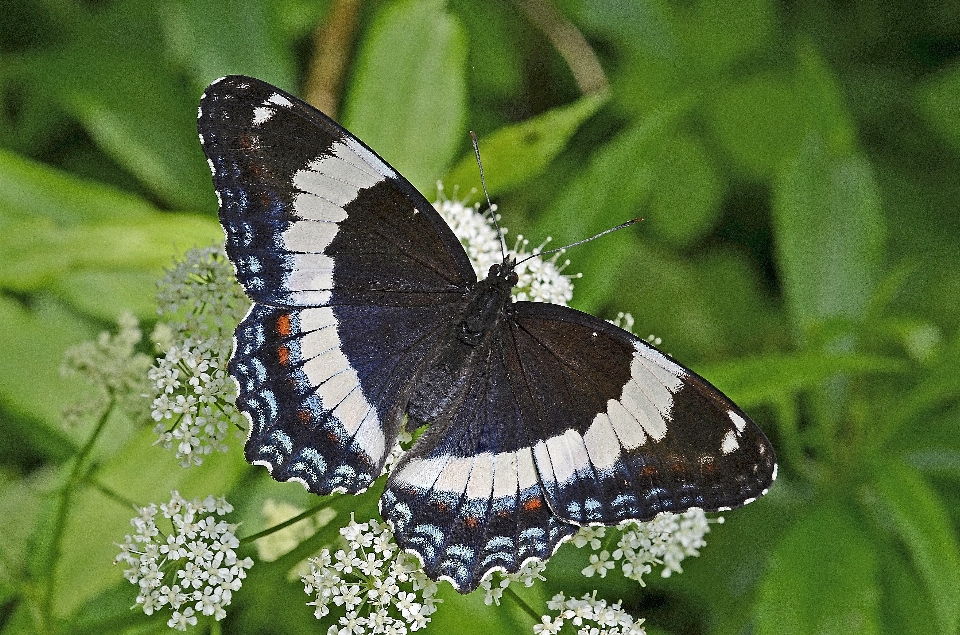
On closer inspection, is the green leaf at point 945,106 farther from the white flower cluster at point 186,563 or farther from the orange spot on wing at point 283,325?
the white flower cluster at point 186,563

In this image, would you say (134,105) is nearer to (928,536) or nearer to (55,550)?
(55,550)

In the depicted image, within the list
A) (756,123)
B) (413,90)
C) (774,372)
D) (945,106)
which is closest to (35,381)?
(413,90)

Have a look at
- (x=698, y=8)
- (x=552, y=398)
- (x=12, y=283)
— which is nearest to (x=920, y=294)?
(x=698, y=8)

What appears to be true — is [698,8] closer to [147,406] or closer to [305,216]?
[305,216]

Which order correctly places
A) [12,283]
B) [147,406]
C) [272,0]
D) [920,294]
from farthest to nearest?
1. [920,294]
2. [272,0]
3. [12,283]
4. [147,406]

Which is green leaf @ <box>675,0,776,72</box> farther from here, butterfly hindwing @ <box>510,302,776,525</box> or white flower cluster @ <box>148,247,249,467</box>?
white flower cluster @ <box>148,247,249,467</box>

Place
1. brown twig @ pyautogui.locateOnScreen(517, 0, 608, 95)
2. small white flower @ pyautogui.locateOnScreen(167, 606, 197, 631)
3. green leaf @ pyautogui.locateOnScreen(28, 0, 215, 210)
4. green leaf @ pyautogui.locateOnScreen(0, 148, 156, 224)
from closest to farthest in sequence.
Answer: small white flower @ pyautogui.locateOnScreen(167, 606, 197, 631)
green leaf @ pyautogui.locateOnScreen(0, 148, 156, 224)
green leaf @ pyautogui.locateOnScreen(28, 0, 215, 210)
brown twig @ pyautogui.locateOnScreen(517, 0, 608, 95)

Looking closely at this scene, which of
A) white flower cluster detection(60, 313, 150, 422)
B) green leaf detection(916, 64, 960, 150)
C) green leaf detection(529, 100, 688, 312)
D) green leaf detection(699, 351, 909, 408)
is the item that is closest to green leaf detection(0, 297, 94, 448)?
white flower cluster detection(60, 313, 150, 422)
